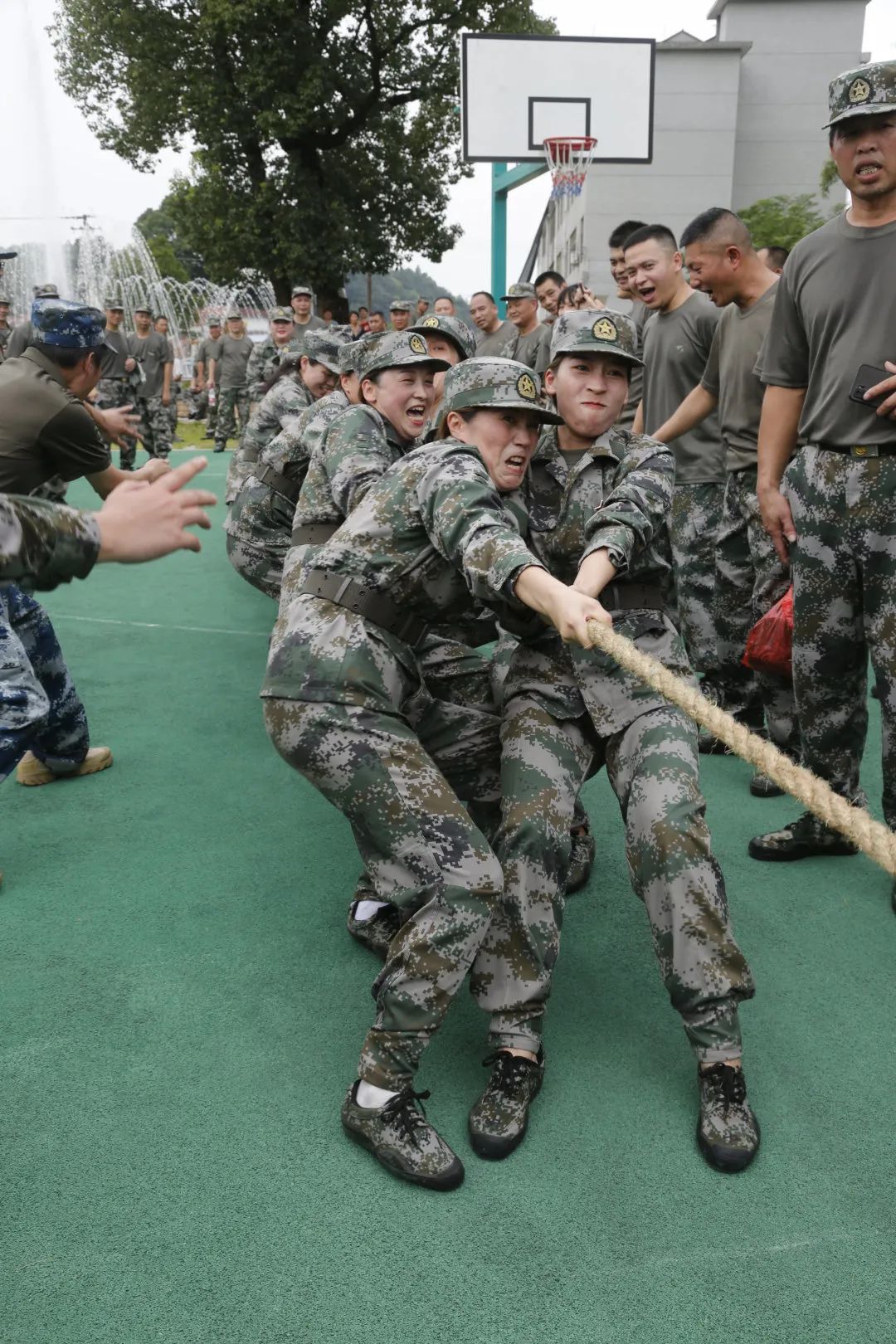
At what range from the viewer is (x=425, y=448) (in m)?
2.60

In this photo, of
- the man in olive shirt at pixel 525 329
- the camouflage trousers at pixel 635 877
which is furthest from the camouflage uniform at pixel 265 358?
the camouflage trousers at pixel 635 877

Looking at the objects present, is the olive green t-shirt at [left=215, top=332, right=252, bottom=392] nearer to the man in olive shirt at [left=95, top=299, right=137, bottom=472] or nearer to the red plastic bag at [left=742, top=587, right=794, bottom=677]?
the man in olive shirt at [left=95, top=299, right=137, bottom=472]

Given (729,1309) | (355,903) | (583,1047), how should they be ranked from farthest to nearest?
1. (355,903)
2. (583,1047)
3. (729,1309)

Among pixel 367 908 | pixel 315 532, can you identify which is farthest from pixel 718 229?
pixel 367 908

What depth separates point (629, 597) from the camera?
2949 mm

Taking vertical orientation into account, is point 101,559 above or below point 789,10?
below

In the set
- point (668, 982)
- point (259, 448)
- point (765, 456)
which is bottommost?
point (668, 982)

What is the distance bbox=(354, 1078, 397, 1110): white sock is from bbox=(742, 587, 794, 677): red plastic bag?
2137mm

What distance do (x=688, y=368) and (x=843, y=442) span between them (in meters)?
2.03

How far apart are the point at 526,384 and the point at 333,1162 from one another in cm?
191

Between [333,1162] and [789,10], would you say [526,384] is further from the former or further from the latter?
[789,10]

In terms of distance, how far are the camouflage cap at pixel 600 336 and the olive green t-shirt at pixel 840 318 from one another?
64 centimetres

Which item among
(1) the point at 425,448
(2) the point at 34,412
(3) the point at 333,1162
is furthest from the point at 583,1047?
(2) the point at 34,412

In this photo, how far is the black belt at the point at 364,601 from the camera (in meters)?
2.61
